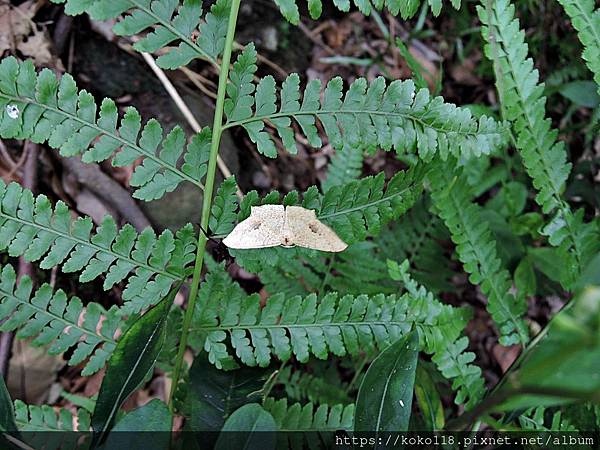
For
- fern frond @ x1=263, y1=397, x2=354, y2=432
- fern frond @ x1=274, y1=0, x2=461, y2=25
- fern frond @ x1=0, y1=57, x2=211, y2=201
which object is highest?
fern frond @ x1=274, y1=0, x2=461, y2=25

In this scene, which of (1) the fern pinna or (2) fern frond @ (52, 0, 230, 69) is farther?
(1) the fern pinna

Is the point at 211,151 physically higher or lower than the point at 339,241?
higher

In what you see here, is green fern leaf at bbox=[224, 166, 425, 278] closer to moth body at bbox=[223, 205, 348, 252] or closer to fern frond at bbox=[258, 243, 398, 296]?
moth body at bbox=[223, 205, 348, 252]

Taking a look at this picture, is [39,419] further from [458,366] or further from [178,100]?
[178,100]

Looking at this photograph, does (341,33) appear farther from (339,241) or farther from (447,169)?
(339,241)

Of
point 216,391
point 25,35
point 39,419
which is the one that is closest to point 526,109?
point 216,391

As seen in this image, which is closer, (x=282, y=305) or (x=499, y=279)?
(x=282, y=305)

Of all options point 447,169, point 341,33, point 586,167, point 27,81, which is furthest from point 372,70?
point 27,81

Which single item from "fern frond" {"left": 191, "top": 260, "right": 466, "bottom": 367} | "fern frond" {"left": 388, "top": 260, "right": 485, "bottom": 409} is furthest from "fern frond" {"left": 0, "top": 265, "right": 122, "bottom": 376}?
"fern frond" {"left": 388, "top": 260, "right": 485, "bottom": 409}

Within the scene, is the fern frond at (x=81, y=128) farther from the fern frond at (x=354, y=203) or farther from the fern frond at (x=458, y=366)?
the fern frond at (x=458, y=366)
